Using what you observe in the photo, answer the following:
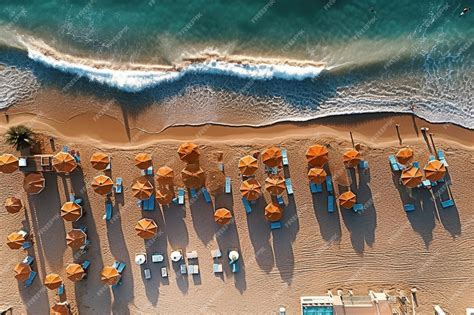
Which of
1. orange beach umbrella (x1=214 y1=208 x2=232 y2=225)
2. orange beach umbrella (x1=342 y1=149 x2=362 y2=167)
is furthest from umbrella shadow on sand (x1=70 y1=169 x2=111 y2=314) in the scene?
orange beach umbrella (x1=342 y1=149 x2=362 y2=167)

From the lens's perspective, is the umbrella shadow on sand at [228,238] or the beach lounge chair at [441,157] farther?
the umbrella shadow on sand at [228,238]

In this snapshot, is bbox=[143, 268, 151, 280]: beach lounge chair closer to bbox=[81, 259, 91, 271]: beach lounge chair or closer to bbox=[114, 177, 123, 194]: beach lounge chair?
bbox=[81, 259, 91, 271]: beach lounge chair

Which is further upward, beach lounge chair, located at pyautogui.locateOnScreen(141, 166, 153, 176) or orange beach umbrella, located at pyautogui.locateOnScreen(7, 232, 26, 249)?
beach lounge chair, located at pyautogui.locateOnScreen(141, 166, 153, 176)

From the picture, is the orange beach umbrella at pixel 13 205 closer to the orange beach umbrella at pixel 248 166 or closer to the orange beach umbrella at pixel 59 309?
the orange beach umbrella at pixel 59 309

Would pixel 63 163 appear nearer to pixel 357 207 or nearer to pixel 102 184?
pixel 102 184

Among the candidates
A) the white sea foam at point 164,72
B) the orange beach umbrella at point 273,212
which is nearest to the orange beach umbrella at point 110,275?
the orange beach umbrella at point 273,212

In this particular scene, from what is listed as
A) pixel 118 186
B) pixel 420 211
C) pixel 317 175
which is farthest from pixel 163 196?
pixel 420 211
